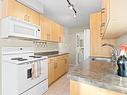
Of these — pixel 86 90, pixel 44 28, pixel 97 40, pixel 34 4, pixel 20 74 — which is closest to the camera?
pixel 86 90

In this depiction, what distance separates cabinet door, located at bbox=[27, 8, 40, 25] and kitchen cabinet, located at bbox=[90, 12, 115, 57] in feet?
4.86

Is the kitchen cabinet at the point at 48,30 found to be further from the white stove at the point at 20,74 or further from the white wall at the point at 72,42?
the white wall at the point at 72,42

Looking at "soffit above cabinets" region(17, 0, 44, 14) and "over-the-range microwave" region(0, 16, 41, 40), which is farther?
"soffit above cabinets" region(17, 0, 44, 14)

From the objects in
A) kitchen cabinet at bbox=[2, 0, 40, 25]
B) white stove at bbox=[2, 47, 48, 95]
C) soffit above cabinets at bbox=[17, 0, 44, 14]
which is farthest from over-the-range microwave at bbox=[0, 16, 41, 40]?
soffit above cabinets at bbox=[17, 0, 44, 14]

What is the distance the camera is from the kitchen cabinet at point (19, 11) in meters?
2.36

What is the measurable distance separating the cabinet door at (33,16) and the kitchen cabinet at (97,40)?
58.3 inches

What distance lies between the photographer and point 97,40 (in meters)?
3.25

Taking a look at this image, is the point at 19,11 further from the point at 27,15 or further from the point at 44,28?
the point at 44,28

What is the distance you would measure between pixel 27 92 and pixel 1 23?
1417mm

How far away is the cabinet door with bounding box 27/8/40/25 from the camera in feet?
9.84

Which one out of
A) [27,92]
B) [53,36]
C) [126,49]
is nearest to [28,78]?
[27,92]

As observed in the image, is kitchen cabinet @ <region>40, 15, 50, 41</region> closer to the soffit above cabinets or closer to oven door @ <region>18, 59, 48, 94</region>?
the soffit above cabinets

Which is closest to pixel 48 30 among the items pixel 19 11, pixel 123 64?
pixel 19 11

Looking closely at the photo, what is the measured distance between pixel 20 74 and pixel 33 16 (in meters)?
1.63
